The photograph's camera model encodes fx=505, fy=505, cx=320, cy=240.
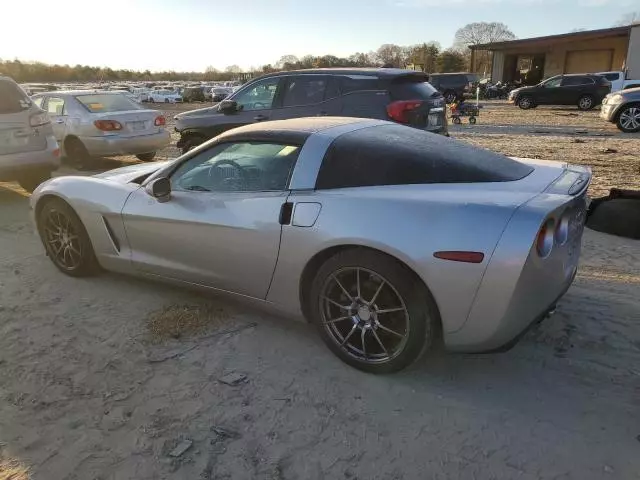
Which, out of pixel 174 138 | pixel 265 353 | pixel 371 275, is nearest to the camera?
pixel 371 275

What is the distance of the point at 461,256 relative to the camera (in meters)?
2.47

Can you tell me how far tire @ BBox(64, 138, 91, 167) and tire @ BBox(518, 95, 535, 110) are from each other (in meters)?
21.3

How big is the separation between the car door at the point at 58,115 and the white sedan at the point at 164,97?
3385cm

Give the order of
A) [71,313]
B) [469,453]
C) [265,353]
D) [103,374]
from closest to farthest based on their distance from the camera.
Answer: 1. [469,453]
2. [103,374]
3. [265,353]
4. [71,313]

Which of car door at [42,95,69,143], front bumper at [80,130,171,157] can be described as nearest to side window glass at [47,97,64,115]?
car door at [42,95,69,143]

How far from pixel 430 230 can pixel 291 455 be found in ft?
4.22

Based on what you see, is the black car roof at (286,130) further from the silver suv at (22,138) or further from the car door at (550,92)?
the car door at (550,92)

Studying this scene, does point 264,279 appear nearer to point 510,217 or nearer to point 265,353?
point 265,353

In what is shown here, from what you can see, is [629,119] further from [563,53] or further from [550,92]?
[563,53]

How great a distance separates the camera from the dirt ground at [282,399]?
2.33 meters

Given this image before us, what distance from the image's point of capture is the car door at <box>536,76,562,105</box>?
23672mm

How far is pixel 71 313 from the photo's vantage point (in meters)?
3.80

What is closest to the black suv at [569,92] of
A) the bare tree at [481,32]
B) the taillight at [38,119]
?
the taillight at [38,119]

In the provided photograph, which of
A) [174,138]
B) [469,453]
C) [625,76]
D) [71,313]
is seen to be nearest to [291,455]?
[469,453]
